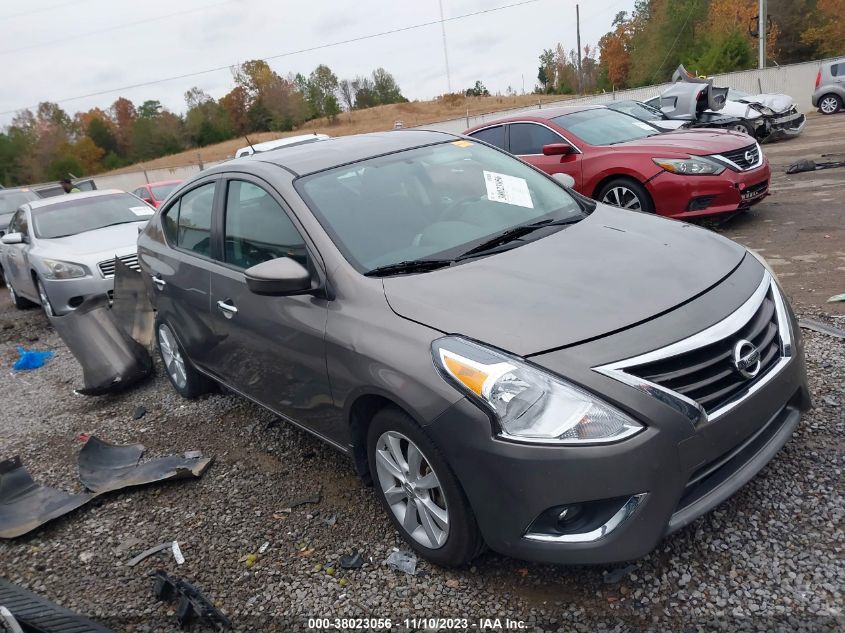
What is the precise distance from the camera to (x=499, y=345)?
235 cm

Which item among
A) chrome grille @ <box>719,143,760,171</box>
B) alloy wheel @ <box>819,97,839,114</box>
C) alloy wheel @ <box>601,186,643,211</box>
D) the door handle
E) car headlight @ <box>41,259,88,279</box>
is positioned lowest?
alloy wheel @ <box>819,97,839,114</box>

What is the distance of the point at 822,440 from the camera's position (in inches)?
122

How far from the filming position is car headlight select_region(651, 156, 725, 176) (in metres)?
7.03

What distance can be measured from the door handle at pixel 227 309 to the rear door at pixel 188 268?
20cm

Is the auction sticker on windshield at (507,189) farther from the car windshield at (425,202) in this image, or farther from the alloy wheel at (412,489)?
the alloy wheel at (412,489)

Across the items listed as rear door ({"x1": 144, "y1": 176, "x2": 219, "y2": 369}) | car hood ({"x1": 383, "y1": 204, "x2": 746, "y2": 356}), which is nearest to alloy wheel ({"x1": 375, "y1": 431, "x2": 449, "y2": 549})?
car hood ({"x1": 383, "y1": 204, "x2": 746, "y2": 356})

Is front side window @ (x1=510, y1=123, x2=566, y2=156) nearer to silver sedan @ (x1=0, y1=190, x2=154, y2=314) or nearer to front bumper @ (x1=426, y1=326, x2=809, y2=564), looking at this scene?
silver sedan @ (x1=0, y1=190, x2=154, y2=314)

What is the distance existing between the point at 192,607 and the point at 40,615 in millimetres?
615

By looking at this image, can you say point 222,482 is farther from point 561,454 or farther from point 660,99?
point 660,99

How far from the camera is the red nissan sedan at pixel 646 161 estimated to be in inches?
277

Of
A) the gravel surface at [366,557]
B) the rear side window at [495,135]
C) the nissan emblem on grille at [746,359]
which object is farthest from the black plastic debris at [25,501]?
the rear side window at [495,135]

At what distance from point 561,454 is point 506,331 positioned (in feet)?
1.59

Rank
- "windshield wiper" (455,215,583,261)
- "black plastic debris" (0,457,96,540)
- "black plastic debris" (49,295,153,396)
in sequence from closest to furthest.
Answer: "windshield wiper" (455,215,583,261)
"black plastic debris" (0,457,96,540)
"black plastic debris" (49,295,153,396)

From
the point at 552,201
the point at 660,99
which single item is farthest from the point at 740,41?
the point at 552,201
